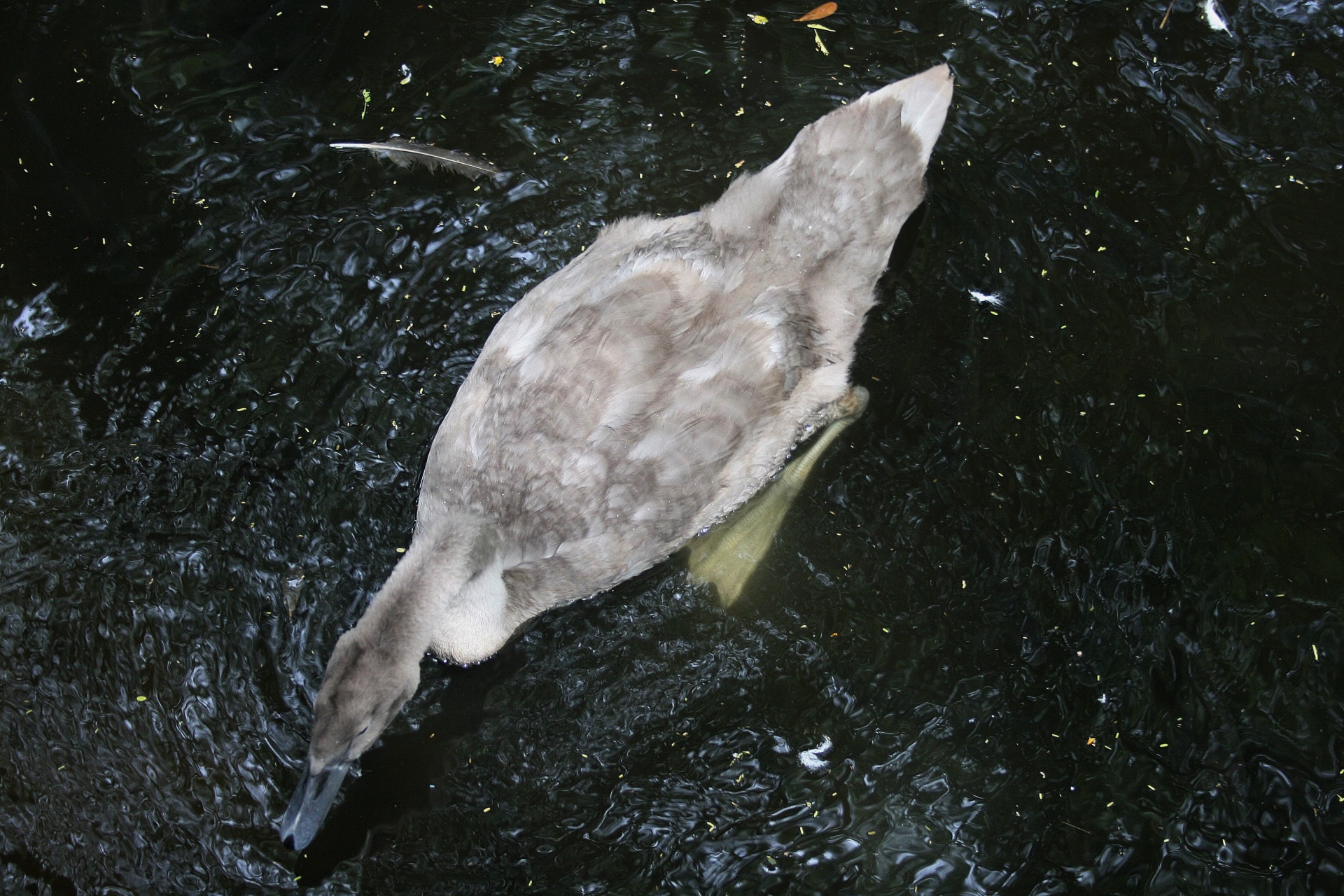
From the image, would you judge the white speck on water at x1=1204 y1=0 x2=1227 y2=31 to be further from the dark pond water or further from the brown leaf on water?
the brown leaf on water

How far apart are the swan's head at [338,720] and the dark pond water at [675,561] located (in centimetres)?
26

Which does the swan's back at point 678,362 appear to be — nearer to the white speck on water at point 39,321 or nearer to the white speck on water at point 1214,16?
the white speck on water at point 1214,16

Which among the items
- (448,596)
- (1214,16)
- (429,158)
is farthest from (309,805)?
(1214,16)

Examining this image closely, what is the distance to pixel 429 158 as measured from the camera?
15.4 ft

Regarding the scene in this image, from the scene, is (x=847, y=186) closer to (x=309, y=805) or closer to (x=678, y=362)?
(x=678, y=362)

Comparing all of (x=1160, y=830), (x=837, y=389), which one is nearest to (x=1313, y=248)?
(x=837, y=389)

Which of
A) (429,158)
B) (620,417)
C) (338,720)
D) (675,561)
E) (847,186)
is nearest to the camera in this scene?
(338,720)

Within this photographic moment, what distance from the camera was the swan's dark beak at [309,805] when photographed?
330 centimetres

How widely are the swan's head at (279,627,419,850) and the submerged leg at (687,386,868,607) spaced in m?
1.32

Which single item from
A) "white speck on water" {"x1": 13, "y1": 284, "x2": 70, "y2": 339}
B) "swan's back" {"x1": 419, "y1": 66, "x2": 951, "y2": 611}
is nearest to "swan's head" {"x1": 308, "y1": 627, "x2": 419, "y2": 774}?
"swan's back" {"x1": 419, "y1": 66, "x2": 951, "y2": 611}

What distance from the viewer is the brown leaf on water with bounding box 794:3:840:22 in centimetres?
510

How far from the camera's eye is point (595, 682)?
3.78m

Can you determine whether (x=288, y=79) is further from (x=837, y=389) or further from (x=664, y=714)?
(x=664, y=714)

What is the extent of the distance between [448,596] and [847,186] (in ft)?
7.39
